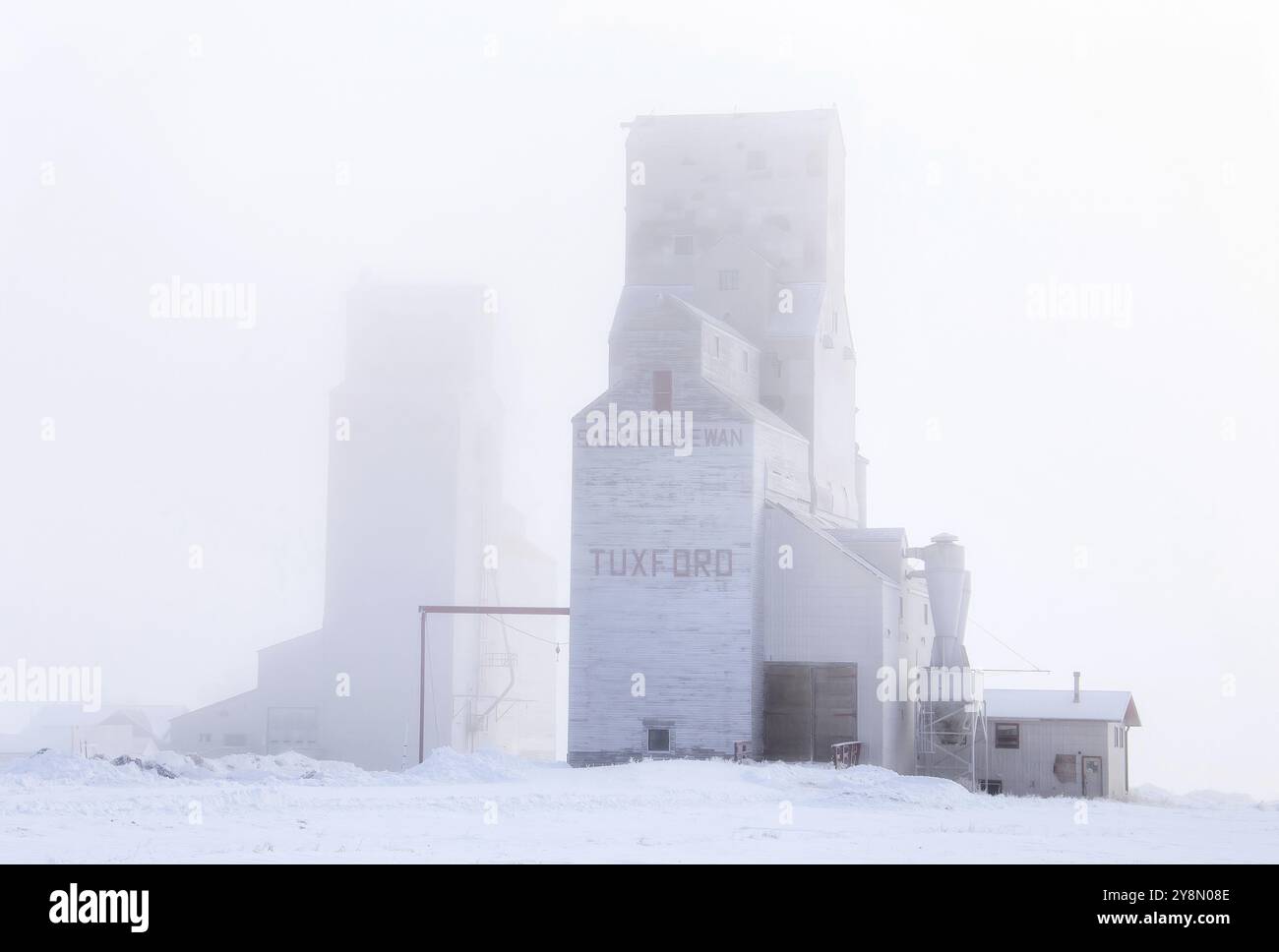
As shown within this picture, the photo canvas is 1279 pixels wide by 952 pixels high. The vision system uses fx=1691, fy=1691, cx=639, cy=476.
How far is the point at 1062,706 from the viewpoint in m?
51.3

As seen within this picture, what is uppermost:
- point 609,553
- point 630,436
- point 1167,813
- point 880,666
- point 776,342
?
point 776,342

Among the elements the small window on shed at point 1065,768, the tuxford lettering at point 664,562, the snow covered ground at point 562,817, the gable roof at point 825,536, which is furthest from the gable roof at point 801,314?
the snow covered ground at point 562,817

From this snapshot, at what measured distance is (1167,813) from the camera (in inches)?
1578

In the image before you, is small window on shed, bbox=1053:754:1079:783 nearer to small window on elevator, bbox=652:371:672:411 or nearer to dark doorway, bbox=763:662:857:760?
dark doorway, bbox=763:662:857:760

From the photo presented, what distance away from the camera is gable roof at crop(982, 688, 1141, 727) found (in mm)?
→ 50344

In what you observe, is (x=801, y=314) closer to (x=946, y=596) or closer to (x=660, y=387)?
(x=660, y=387)

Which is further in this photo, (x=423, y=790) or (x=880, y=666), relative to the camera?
(x=880, y=666)

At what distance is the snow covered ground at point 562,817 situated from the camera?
90.0ft

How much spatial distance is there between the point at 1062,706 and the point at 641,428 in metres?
15.4

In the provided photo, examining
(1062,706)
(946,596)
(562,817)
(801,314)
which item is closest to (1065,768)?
(1062,706)

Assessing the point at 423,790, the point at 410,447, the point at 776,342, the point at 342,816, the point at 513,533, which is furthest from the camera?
the point at 513,533
